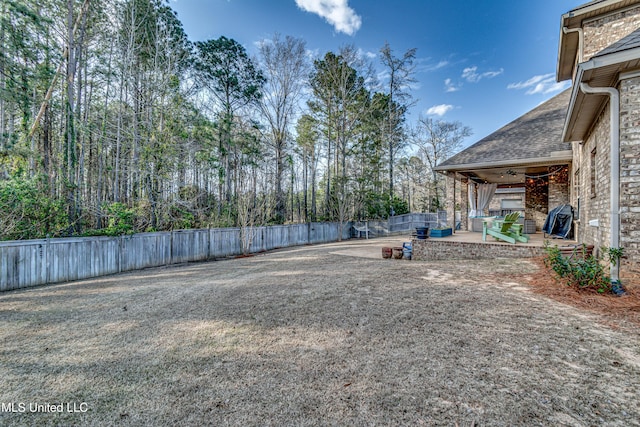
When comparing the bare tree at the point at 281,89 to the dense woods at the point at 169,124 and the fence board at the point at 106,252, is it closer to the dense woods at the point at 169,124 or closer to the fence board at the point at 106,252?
the dense woods at the point at 169,124

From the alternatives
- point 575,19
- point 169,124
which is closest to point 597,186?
point 575,19

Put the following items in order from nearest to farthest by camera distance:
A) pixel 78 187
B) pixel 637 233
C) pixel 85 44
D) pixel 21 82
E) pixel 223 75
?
pixel 637 233, pixel 21 82, pixel 78 187, pixel 85 44, pixel 223 75

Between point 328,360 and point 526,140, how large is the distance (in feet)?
33.8

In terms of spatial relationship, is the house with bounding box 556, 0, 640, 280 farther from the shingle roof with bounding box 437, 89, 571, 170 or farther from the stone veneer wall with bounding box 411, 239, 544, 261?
the shingle roof with bounding box 437, 89, 571, 170

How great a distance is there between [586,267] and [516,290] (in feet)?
3.21

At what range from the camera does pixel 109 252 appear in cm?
748

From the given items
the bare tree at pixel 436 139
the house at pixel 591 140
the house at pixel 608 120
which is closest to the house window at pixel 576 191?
the house at pixel 591 140

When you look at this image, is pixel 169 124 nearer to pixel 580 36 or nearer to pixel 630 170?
pixel 630 170

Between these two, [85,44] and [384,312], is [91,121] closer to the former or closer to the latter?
[85,44]

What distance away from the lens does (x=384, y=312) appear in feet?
11.4

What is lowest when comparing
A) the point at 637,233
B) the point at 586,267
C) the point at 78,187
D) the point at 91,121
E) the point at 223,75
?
the point at 586,267

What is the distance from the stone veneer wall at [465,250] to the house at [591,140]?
119 cm

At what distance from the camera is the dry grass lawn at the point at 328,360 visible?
1772mm

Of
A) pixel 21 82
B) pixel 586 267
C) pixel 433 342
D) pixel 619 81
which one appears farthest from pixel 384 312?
pixel 21 82
